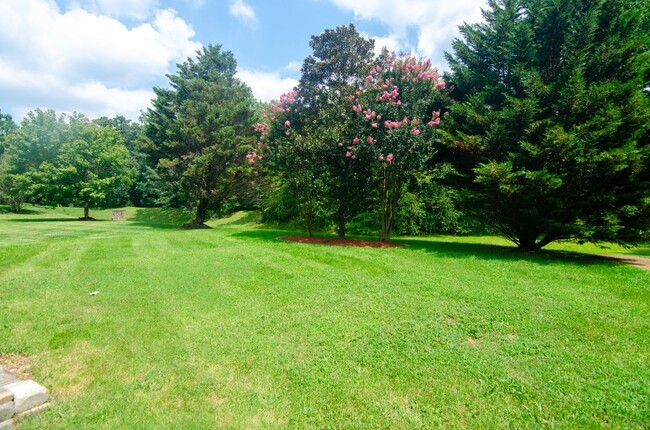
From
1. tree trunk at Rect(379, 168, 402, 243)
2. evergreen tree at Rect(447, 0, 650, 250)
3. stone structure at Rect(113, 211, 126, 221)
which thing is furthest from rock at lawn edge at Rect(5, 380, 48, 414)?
stone structure at Rect(113, 211, 126, 221)

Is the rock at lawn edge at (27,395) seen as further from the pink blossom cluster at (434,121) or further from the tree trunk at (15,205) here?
the tree trunk at (15,205)

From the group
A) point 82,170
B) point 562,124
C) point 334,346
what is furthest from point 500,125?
point 82,170

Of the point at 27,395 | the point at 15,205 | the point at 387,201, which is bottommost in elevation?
the point at 15,205

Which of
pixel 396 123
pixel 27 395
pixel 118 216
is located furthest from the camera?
pixel 118 216

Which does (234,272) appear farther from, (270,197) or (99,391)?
(270,197)

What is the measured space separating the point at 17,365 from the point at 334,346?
134 inches

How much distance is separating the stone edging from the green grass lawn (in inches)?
7.4

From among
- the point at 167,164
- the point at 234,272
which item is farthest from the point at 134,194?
the point at 234,272

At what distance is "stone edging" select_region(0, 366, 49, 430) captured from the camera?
250cm

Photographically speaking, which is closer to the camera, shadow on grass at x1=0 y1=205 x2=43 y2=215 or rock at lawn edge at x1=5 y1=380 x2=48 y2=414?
rock at lawn edge at x1=5 y1=380 x2=48 y2=414

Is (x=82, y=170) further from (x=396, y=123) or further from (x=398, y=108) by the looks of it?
(x=396, y=123)

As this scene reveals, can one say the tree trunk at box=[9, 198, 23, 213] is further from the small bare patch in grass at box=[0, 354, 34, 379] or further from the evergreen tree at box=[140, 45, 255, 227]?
the small bare patch in grass at box=[0, 354, 34, 379]

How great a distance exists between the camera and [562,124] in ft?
27.8

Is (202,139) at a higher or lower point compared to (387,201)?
higher
